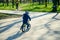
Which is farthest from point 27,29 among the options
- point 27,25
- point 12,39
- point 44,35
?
point 12,39

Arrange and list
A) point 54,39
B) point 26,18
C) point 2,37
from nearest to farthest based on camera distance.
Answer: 1. point 54,39
2. point 2,37
3. point 26,18

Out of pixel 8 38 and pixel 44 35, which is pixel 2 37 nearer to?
pixel 8 38

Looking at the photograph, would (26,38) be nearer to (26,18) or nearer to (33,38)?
(33,38)

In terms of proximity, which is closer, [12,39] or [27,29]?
[12,39]

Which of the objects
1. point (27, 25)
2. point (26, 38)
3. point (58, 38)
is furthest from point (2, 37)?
point (58, 38)

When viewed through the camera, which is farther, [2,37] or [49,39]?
[2,37]

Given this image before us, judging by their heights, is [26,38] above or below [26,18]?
below

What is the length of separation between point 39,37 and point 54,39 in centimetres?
95

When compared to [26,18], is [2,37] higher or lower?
lower

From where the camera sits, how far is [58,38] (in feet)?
34.6

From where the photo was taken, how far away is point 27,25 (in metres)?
12.7

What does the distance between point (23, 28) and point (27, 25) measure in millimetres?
351

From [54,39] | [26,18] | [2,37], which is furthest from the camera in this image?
[26,18]

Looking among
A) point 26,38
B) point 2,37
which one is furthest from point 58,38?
point 2,37
